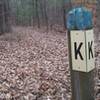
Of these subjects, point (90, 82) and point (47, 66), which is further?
point (47, 66)

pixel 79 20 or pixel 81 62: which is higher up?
pixel 79 20

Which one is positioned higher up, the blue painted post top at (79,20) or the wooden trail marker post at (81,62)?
the blue painted post top at (79,20)

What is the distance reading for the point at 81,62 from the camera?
227cm

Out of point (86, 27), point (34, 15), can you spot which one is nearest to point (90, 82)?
point (86, 27)

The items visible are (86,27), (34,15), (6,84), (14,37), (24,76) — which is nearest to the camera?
(86,27)

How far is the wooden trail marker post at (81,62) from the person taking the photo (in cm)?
225

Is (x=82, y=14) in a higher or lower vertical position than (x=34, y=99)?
higher

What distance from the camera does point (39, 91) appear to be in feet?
16.0

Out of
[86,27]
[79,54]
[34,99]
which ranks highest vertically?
[86,27]

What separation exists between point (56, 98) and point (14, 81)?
1.43 m

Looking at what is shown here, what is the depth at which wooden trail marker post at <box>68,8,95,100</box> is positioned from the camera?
2.25 metres

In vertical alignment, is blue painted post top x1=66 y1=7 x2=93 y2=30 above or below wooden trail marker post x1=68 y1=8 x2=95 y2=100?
above

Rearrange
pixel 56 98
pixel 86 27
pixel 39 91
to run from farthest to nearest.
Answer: pixel 39 91 < pixel 56 98 < pixel 86 27

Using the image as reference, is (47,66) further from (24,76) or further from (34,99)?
(34,99)
